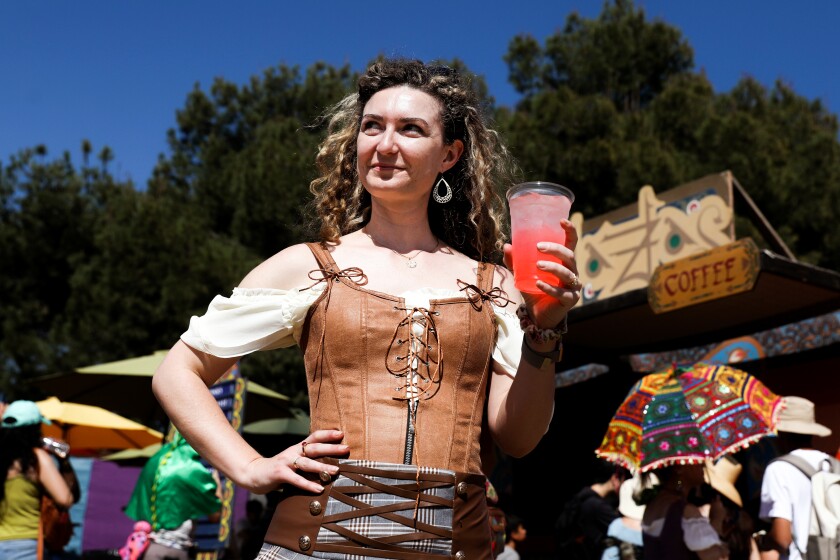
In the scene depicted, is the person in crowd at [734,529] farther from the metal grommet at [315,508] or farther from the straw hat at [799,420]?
the metal grommet at [315,508]

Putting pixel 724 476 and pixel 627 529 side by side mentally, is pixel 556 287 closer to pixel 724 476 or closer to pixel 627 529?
pixel 627 529

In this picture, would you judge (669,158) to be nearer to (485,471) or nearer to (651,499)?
(651,499)

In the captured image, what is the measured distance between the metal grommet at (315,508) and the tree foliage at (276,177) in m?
12.9

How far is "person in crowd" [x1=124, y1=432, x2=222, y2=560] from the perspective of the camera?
6.40 m

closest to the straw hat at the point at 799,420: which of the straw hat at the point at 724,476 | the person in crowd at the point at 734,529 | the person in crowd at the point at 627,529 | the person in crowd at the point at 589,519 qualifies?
the person in crowd at the point at 734,529

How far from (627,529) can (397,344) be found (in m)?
4.71

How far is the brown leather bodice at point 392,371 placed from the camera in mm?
1973

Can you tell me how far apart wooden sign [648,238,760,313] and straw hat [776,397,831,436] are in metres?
2.25

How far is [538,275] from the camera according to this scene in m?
1.88

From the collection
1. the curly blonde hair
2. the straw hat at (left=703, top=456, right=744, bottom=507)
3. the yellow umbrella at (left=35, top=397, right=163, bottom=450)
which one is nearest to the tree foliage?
the yellow umbrella at (left=35, top=397, right=163, bottom=450)

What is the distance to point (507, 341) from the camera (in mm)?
2174

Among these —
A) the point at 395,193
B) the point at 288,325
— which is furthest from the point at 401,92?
the point at 288,325

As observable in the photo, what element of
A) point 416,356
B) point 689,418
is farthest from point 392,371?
point 689,418

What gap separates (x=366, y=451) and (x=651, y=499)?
4.17 m
